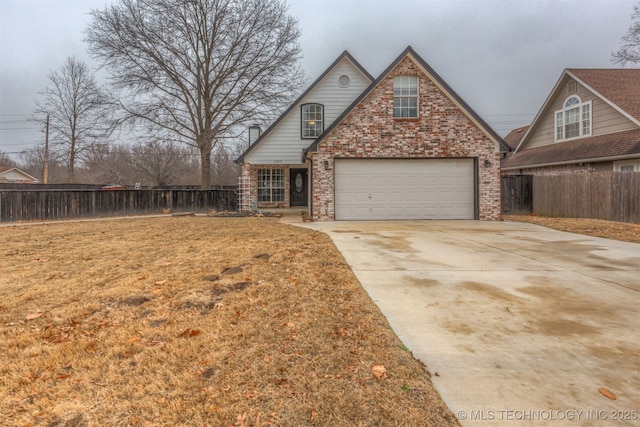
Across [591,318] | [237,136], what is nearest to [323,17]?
[237,136]

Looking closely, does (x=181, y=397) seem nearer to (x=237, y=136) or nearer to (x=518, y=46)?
(x=237, y=136)

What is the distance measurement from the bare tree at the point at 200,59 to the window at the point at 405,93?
929 cm

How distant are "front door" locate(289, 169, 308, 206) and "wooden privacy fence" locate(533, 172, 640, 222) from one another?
11217 mm

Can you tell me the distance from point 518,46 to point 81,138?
41.2 meters

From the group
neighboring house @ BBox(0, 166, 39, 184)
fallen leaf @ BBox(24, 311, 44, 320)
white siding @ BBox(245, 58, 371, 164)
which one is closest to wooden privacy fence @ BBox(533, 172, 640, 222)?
white siding @ BBox(245, 58, 371, 164)

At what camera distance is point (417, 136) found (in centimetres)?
1245

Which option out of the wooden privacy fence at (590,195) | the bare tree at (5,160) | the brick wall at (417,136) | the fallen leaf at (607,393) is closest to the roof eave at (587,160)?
the wooden privacy fence at (590,195)

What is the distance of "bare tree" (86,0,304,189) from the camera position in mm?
18266

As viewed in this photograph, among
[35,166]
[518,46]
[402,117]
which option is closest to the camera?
[402,117]

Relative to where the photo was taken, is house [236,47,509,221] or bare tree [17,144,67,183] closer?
house [236,47,509,221]

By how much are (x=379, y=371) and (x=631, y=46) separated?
2798 centimetres

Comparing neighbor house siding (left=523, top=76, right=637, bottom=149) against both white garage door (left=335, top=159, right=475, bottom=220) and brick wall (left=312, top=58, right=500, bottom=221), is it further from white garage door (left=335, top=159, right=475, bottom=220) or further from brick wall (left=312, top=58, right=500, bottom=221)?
white garage door (left=335, top=159, right=475, bottom=220)

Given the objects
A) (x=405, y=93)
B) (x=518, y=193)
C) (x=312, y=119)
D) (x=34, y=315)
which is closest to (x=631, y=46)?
(x=518, y=193)

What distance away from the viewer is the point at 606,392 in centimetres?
219
